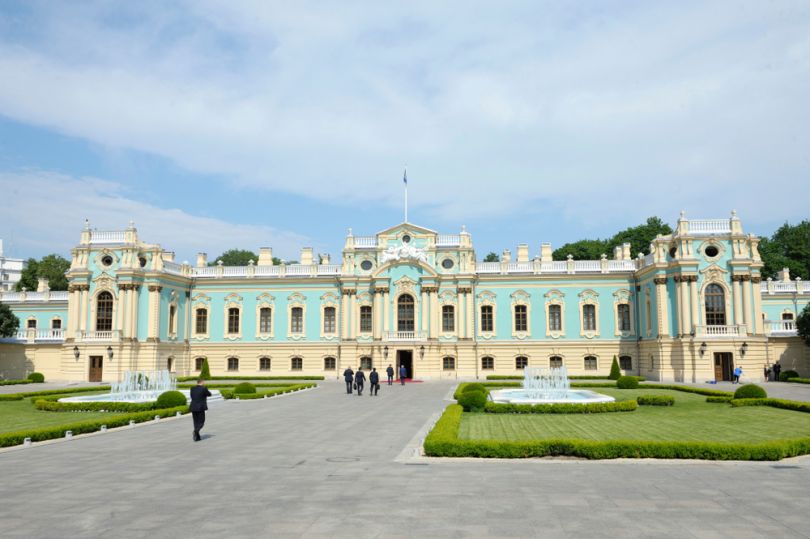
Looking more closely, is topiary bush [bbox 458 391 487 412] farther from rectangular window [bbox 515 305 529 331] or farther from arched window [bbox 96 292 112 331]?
arched window [bbox 96 292 112 331]

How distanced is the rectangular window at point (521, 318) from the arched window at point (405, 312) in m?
7.85

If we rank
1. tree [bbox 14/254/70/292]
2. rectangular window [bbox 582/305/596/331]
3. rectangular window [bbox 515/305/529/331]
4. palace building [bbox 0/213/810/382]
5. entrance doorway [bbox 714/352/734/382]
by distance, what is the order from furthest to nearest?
tree [bbox 14/254/70/292] → rectangular window [bbox 515/305/529/331] → rectangular window [bbox 582/305/596/331] → palace building [bbox 0/213/810/382] → entrance doorway [bbox 714/352/734/382]

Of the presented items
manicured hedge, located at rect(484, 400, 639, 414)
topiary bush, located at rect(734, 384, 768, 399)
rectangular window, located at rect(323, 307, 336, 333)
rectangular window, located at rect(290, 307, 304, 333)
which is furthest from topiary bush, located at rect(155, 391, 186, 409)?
rectangular window, located at rect(290, 307, 304, 333)

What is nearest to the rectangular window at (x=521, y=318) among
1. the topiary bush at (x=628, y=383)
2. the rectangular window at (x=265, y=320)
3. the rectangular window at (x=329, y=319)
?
the topiary bush at (x=628, y=383)

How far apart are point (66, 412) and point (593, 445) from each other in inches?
744

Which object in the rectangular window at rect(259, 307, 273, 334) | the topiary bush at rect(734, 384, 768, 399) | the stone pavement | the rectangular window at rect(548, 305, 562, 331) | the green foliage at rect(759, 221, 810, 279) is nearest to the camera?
the stone pavement

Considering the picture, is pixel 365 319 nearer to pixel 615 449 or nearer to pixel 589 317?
pixel 589 317

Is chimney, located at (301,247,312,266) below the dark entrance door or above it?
above

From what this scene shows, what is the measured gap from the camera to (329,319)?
50.7 metres

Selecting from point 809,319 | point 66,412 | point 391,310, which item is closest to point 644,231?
point 809,319

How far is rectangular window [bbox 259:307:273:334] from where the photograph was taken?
5119 cm

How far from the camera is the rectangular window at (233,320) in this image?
51344mm

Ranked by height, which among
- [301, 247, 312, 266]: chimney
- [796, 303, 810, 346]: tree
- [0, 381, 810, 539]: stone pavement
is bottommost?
[0, 381, 810, 539]: stone pavement

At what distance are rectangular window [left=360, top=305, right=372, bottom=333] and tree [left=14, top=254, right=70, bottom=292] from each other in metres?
39.3
